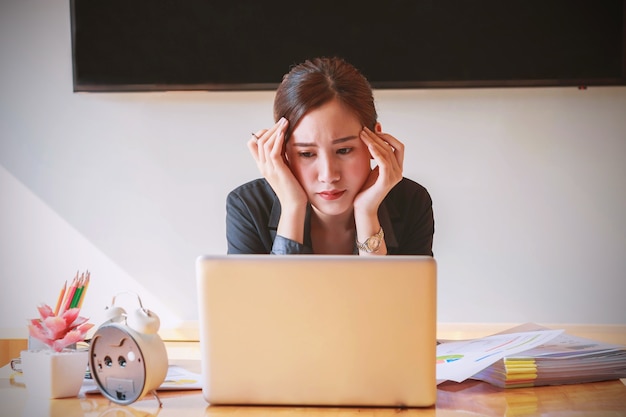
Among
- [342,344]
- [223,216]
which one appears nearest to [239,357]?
[342,344]

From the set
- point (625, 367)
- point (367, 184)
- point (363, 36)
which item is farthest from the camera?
point (363, 36)

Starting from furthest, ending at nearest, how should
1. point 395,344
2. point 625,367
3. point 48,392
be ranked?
point 625,367
point 48,392
point 395,344

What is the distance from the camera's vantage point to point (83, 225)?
3562mm

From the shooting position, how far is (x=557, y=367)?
1331 millimetres

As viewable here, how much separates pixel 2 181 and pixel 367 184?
7.20 ft

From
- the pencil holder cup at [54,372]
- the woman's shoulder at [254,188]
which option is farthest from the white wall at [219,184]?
the pencil holder cup at [54,372]

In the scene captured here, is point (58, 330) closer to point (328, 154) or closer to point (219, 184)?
point (328, 154)

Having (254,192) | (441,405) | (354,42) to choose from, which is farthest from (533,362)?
(354,42)

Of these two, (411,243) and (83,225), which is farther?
(83,225)

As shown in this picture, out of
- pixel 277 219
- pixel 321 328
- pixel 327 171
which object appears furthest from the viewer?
pixel 277 219

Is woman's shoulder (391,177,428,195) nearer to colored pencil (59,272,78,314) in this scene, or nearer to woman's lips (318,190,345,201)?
woman's lips (318,190,345,201)

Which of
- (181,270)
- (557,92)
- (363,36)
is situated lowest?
(181,270)

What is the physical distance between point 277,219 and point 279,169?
0.17 meters

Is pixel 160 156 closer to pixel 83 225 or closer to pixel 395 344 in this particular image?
pixel 83 225
